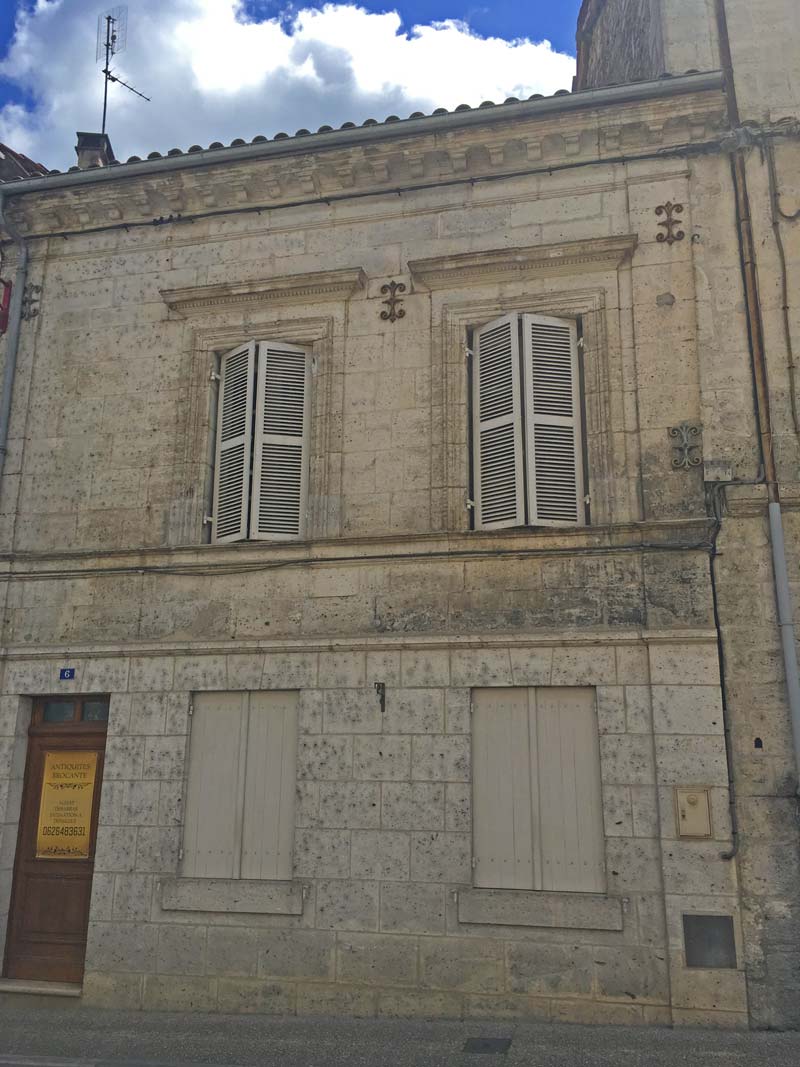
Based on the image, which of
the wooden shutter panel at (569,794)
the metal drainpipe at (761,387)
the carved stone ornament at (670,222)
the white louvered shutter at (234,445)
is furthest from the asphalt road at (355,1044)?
the carved stone ornament at (670,222)

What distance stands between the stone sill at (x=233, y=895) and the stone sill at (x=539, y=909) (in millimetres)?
1434

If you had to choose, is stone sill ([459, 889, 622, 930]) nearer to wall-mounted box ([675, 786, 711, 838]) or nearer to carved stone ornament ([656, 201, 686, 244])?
wall-mounted box ([675, 786, 711, 838])

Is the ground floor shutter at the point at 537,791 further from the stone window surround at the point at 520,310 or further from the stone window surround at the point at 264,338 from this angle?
the stone window surround at the point at 264,338

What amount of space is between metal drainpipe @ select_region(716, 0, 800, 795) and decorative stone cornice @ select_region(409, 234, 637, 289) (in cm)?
99

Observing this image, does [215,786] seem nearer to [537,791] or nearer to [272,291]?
[537,791]

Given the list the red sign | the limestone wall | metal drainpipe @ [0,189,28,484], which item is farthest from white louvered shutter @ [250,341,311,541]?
the red sign

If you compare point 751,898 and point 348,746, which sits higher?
point 348,746

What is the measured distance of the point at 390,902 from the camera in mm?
7703

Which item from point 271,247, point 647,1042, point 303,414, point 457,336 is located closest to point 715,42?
point 457,336

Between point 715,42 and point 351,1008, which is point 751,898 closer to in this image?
point 351,1008

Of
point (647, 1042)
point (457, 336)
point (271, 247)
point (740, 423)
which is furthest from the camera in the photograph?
point (271, 247)

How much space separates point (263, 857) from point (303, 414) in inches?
158

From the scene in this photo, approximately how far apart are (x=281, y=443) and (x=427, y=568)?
Answer: 1.94 m

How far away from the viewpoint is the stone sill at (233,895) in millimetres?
7879
